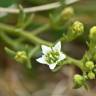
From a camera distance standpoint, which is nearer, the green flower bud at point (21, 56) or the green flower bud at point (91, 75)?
the green flower bud at point (91, 75)

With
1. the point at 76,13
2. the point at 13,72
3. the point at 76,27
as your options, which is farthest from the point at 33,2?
the point at 76,27

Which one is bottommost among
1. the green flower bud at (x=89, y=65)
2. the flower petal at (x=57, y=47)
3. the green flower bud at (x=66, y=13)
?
the green flower bud at (x=89, y=65)

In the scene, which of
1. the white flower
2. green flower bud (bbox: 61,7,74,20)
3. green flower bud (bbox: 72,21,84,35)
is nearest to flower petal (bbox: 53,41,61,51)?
the white flower

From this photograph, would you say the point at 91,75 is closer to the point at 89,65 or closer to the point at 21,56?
the point at 89,65

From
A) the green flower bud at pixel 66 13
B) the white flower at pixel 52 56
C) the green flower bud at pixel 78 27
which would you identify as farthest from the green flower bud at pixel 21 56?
the green flower bud at pixel 66 13

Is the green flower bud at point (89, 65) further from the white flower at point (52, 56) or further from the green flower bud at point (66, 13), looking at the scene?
the green flower bud at point (66, 13)

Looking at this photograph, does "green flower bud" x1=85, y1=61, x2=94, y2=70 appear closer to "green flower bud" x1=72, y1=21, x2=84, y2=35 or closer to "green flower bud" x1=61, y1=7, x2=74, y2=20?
"green flower bud" x1=72, y1=21, x2=84, y2=35

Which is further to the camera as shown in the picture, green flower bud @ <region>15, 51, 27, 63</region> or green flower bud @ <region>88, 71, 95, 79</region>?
green flower bud @ <region>15, 51, 27, 63</region>

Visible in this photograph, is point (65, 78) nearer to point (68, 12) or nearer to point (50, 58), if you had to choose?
point (68, 12)

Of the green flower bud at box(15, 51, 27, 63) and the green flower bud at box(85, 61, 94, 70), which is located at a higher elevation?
the green flower bud at box(15, 51, 27, 63)

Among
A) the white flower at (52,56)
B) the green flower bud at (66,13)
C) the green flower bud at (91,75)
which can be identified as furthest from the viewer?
the green flower bud at (66,13)
